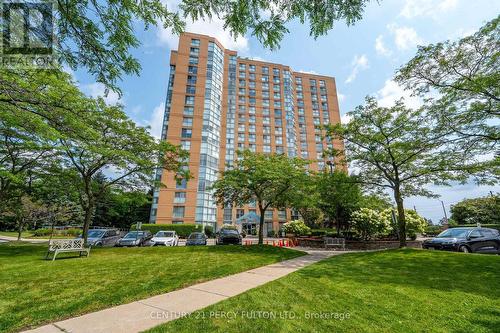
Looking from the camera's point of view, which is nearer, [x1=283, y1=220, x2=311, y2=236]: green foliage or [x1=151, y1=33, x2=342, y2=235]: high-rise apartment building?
[x1=283, y1=220, x2=311, y2=236]: green foliage

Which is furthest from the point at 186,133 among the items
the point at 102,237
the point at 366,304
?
the point at 366,304

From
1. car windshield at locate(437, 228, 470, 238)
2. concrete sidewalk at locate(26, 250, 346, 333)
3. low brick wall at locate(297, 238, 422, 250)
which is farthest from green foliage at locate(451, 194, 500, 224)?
concrete sidewalk at locate(26, 250, 346, 333)

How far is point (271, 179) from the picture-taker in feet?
53.5

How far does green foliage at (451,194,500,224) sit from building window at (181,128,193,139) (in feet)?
177

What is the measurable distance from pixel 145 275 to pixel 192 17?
7224mm

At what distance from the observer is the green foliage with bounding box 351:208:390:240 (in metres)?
20.4

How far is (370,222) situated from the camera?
67.1 ft

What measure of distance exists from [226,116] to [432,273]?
53.6m

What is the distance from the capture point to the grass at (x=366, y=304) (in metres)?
3.78

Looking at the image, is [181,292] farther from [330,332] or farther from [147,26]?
[147,26]

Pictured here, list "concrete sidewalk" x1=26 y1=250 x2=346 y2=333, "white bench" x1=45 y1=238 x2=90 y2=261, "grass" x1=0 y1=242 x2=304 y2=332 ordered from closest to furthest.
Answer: "concrete sidewalk" x1=26 y1=250 x2=346 y2=333 → "grass" x1=0 y1=242 x2=304 y2=332 → "white bench" x1=45 y1=238 x2=90 y2=261

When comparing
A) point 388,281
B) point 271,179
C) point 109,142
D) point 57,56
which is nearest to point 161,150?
point 109,142

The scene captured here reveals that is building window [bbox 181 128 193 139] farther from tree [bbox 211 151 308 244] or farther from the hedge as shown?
tree [bbox 211 151 308 244]
